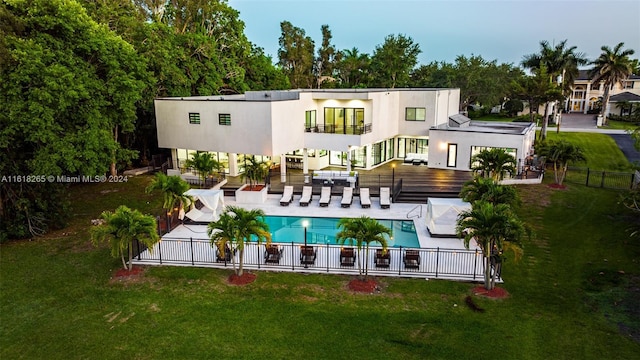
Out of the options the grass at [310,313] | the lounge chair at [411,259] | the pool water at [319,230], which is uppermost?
the lounge chair at [411,259]

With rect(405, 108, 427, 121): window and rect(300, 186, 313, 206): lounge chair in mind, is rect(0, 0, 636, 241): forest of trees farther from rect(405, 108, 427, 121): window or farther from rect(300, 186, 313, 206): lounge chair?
rect(405, 108, 427, 121): window

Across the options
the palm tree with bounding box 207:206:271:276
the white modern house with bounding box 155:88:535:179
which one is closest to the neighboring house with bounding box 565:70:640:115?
the white modern house with bounding box 155:88:535:179

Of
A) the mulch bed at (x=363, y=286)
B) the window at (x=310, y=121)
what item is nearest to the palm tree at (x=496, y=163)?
the window at (x=310, y=121)

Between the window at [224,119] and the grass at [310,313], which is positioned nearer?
the grass at [310,313]

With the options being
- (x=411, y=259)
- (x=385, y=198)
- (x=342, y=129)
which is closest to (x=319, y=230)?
(x=385, y=198)

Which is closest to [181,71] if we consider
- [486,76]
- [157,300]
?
[157,300]

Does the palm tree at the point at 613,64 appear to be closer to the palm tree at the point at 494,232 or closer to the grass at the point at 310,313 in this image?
the grass at the point at 310,313

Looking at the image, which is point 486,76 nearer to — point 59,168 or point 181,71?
point 181,71
